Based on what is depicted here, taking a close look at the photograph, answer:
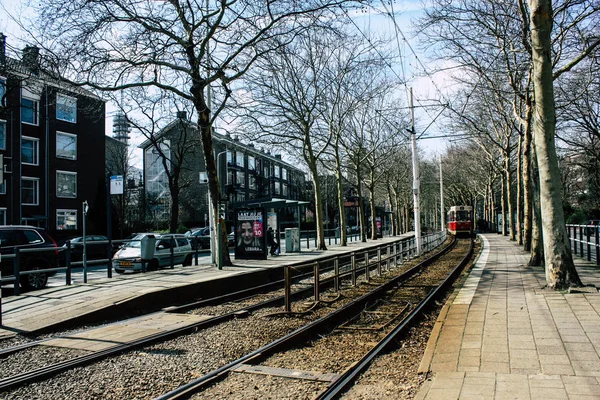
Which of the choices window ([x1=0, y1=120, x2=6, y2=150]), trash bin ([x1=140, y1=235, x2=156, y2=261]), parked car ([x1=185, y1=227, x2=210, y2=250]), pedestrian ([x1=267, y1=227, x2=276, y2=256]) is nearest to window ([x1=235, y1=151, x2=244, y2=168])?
parked car ([x1=185, y1=227, x2=210, y2=250])

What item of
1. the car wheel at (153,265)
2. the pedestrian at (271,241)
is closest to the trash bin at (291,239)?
the pedestrian at (271,241)

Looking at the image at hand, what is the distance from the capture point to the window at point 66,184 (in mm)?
38844

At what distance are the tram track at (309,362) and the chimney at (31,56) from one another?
10.3m

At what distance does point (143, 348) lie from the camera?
6.80 m

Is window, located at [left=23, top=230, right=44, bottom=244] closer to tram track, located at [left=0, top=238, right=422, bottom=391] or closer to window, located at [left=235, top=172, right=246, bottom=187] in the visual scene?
tram track, located at [left=0, top=238, right=422, bottom=391]

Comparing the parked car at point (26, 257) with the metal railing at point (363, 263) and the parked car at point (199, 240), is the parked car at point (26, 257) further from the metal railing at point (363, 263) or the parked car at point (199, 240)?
the metal railing at point (363, 263)

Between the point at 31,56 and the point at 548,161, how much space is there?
12.6m

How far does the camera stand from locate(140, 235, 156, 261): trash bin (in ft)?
52.0

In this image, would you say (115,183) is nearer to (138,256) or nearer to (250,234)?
(138,256)

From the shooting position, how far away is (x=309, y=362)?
20.5ft

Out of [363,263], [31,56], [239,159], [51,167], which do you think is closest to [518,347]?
[363,263]

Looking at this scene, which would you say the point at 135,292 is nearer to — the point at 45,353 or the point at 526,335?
the point at 45,353

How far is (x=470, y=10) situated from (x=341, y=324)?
11174 millimetres

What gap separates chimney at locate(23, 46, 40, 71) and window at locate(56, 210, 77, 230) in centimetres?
2794
